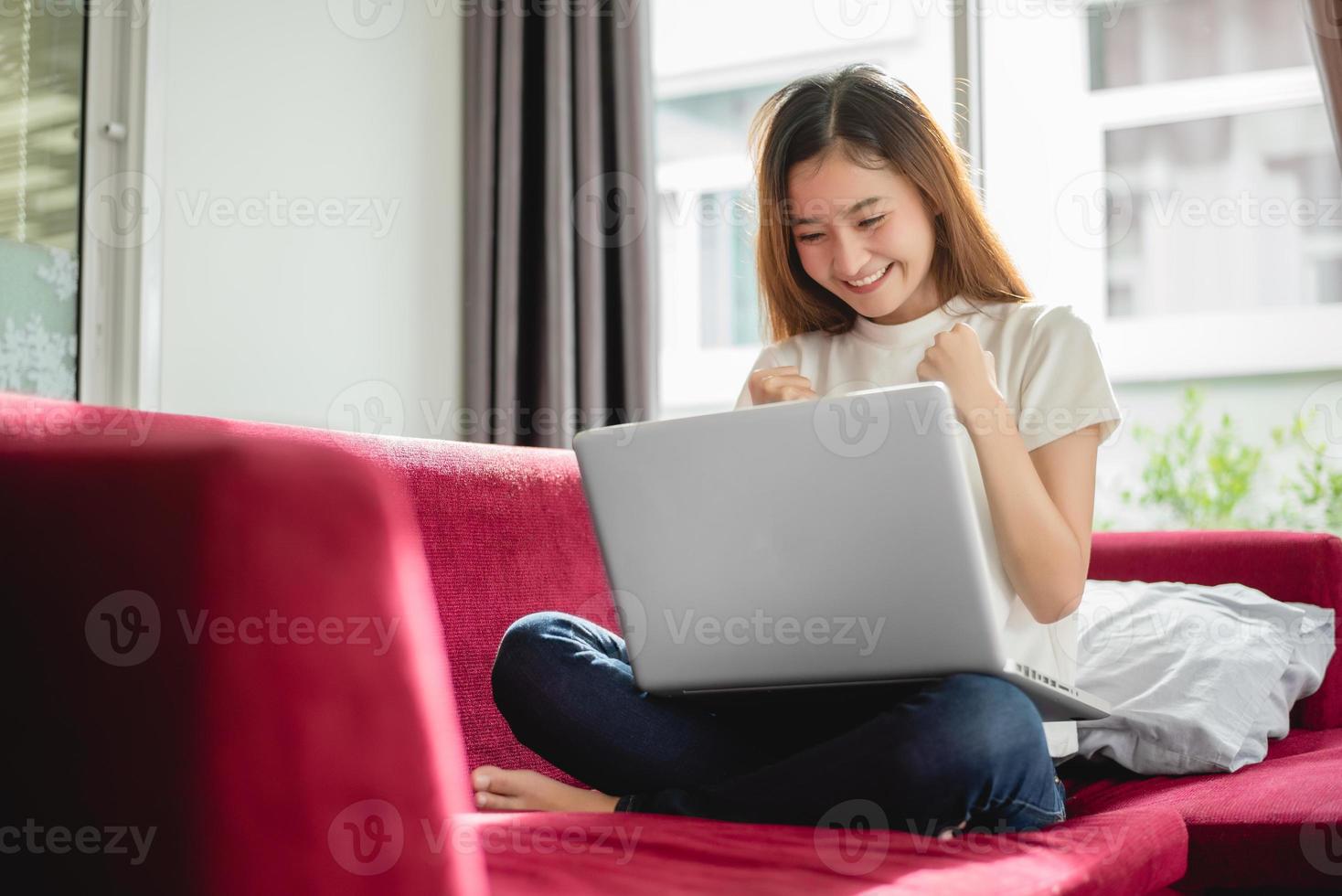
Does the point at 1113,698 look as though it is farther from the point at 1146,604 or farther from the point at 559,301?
the point at 559,301

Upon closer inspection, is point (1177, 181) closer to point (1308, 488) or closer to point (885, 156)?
point (1308, 488)

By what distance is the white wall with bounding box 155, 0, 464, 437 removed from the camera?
2.65 m

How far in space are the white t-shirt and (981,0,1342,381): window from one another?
→ 1.81 meters

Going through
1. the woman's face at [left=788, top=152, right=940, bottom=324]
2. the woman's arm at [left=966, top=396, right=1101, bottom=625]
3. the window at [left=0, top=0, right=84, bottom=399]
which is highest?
the window at [left=0, top=0, right=84, bottom=399]

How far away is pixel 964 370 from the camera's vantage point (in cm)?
118

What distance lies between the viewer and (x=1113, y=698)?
5.19ft

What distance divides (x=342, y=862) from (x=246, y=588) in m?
0.12

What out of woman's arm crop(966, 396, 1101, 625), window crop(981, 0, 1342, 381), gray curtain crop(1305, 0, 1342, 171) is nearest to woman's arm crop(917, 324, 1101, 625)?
woman's arm crop(966, 396, 1101, 625)

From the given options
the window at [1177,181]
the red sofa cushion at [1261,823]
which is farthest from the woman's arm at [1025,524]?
the window at [1177,181]

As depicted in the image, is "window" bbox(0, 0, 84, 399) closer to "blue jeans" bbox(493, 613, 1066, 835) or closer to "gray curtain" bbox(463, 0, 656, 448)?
"gray curtain" bbox(463, 0, 656, 448)

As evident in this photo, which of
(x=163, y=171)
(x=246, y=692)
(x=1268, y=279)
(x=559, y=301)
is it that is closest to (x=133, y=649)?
(x=246, y=692)

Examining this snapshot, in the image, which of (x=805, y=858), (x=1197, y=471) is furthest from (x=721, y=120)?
(x=805, y=858)

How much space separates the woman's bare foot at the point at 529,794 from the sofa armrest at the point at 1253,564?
1.02 m

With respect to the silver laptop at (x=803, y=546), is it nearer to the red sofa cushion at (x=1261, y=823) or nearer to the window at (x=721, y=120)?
the red sofa cushion at (x=1261, y=823)
